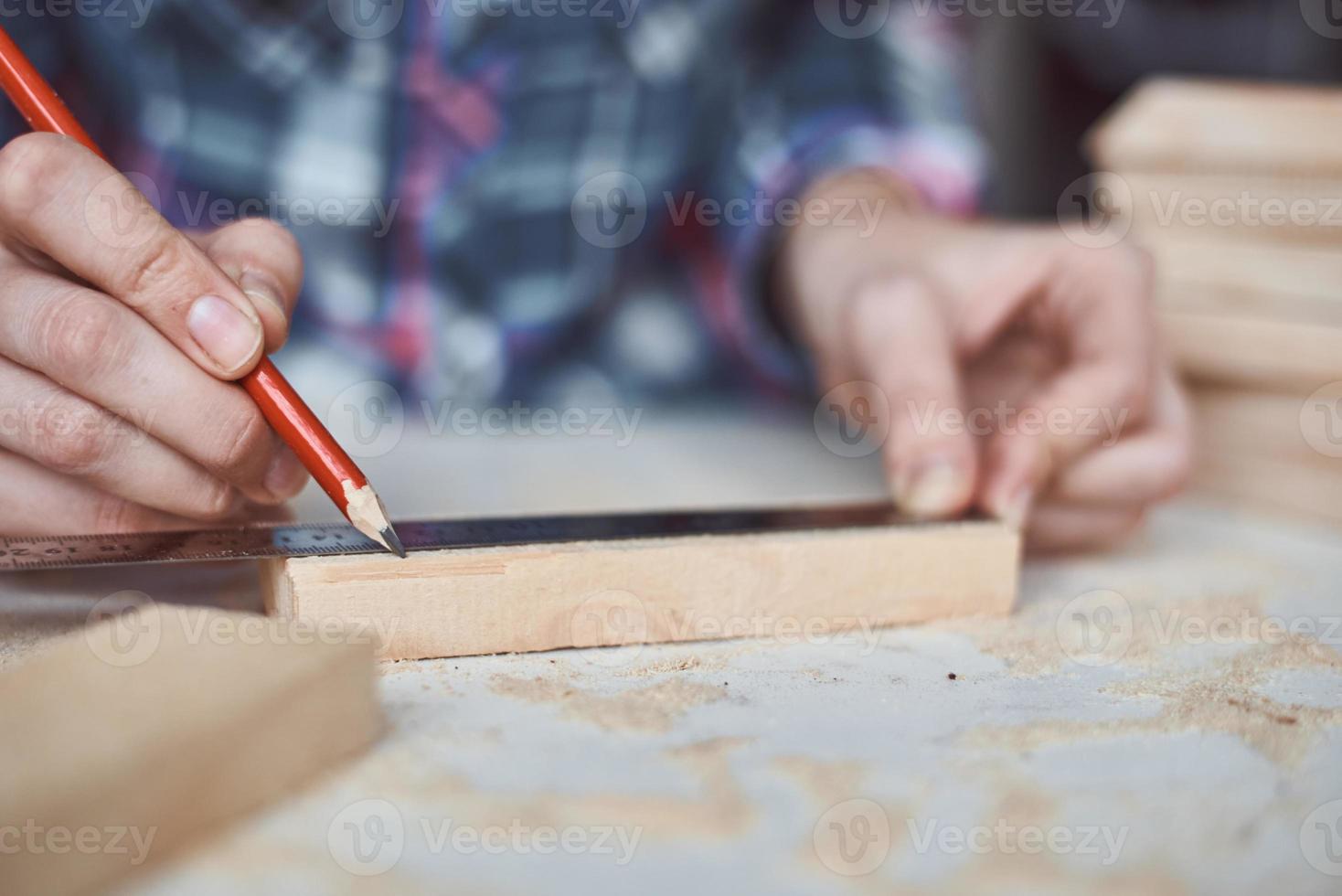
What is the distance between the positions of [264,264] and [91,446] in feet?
0.62

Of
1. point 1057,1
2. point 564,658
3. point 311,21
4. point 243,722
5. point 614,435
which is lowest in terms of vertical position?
point 614,435

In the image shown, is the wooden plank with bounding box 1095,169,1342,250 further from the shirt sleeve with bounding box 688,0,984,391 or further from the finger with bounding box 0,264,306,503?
the finger with bounding box 0,264,306,503

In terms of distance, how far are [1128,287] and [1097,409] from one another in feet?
0.49

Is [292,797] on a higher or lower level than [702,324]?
higher

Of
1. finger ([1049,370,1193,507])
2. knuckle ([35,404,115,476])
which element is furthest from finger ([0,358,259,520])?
finger ([1049,370,1193,507])

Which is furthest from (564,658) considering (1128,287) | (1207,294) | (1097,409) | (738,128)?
(738,128)

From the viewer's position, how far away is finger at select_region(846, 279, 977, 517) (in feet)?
3.52

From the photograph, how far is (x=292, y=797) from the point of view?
0.60 metres

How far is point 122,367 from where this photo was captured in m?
0.80

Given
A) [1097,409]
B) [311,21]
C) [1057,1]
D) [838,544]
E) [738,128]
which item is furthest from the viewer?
[1057,1]

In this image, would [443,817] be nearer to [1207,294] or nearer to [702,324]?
[1207,294]

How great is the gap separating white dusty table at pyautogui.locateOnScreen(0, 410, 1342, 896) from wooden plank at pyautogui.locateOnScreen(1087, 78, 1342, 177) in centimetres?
66

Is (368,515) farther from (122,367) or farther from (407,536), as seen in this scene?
(122,367)

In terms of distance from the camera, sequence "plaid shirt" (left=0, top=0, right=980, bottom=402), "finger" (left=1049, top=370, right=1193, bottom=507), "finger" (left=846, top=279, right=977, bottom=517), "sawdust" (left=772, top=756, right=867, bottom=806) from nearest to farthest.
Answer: "sawdust" (left=772, top=756, right=867, bottom=806) → "finger" (left=846, top=279, right=977, bottom=517) → "finger" (left=1049, top=370, right=1193, bottom=507) → "plaid shirt" (left=0, top=0, right=980, bottom=402)
